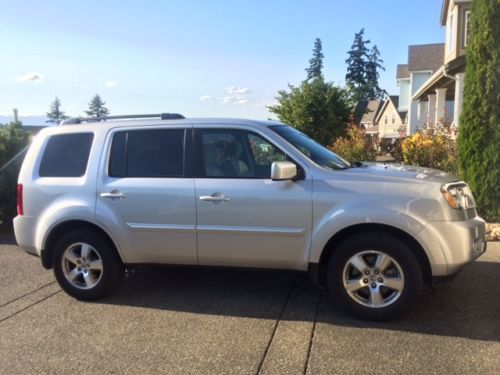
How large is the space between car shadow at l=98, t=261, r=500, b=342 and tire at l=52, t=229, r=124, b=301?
0.66 feet

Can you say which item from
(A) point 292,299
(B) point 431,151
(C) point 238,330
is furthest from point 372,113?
(C) point 238,330

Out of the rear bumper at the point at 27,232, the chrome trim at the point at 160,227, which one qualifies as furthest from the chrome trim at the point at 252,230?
the rear bumper at the point at 27,232

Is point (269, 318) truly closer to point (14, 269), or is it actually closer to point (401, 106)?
point (14, 269)

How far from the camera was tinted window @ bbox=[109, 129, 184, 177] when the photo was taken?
5.06 m

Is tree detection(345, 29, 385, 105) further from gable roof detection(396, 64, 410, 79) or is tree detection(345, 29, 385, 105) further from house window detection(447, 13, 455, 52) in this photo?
house window detection(447, 13, 455, 52)

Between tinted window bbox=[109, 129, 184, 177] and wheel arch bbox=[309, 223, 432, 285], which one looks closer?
wheel arch bbox=[309, 223, 432, 285]

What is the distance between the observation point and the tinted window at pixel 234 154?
191 inches

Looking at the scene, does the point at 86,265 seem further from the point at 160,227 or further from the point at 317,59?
the point at 317,59

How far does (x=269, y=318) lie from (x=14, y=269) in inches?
146

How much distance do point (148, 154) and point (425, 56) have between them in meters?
42.1

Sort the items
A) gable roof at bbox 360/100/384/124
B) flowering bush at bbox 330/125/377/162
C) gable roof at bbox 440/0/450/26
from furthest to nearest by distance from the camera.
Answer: gable roof at bbox 360/100/384/124 < gable roof at bbox 440/0/450/26 < flowering bush at bbox 330/125/377/162

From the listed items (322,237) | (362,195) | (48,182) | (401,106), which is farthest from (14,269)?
(401,106)

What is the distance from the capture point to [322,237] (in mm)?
4562

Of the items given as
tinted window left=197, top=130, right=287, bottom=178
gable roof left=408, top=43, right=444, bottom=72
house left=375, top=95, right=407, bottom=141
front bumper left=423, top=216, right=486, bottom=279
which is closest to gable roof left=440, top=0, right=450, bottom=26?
gable roof left=408, top=43, right=444, bottom=72
